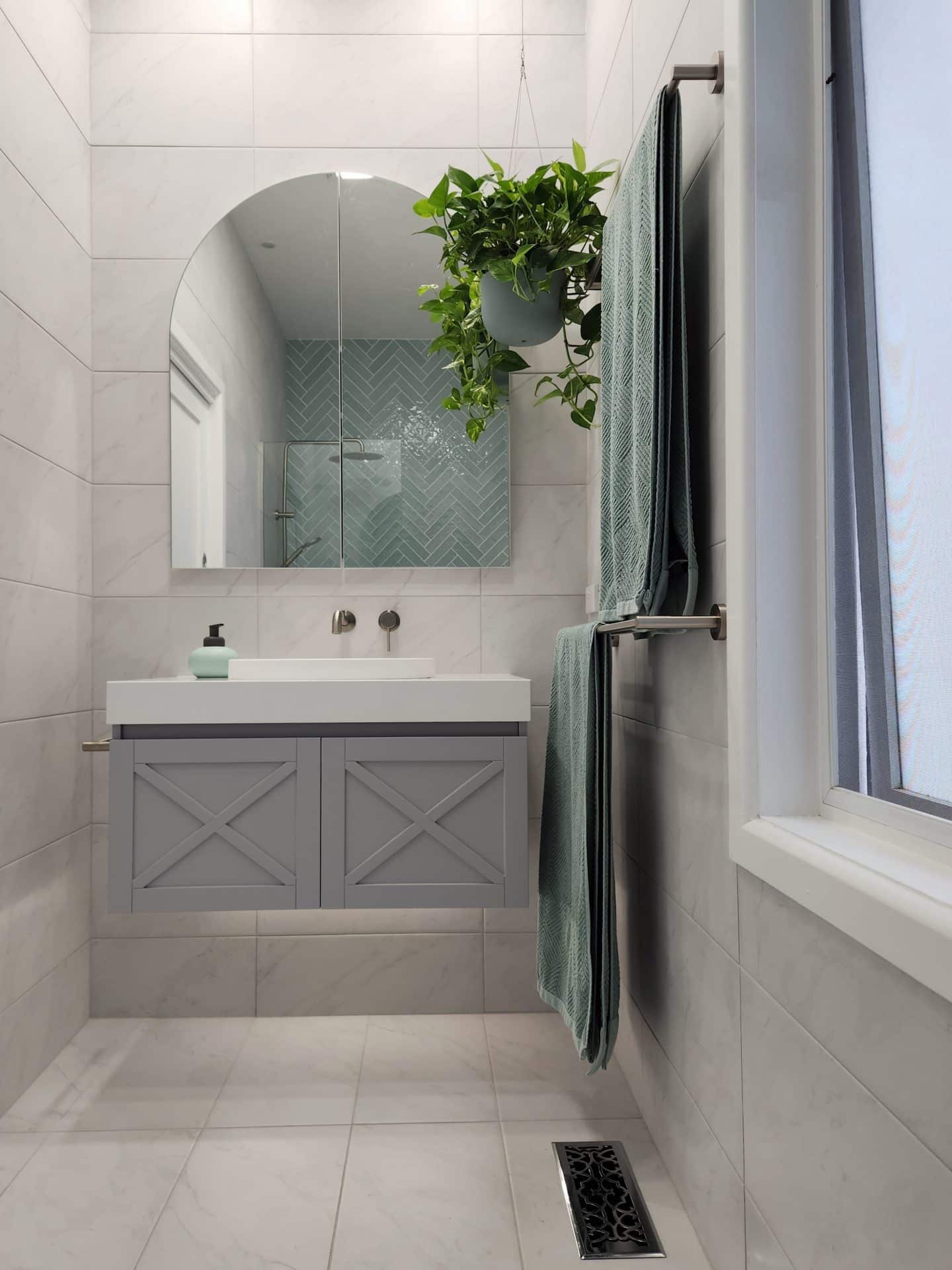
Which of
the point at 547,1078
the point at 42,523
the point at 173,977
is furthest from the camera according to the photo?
the point at 173,977

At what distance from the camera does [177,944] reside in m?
2.43

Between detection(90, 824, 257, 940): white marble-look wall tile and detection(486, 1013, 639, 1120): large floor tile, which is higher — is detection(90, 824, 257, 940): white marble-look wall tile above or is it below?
above

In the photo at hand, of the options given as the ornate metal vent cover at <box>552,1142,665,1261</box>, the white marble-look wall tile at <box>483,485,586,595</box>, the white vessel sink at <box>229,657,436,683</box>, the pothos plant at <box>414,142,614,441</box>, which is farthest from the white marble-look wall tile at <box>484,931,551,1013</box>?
the pothos plant at <box>414,142,614,441</box>

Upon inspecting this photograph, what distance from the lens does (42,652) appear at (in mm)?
2148

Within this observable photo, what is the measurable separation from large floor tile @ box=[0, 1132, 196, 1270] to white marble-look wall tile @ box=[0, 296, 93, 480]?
56.9 inches

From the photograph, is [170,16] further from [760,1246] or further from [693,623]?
[760,1246]

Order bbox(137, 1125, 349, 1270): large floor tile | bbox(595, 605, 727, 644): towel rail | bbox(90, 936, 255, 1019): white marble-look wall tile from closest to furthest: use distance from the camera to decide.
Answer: bbox(595, 605, 727, 644): towel rail
bbox(137, 1125, 349, 1270): large floor tile
bbox(90, 936, 255, 1019): white marble-look wall tile

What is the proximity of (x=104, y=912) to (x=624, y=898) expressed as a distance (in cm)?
138

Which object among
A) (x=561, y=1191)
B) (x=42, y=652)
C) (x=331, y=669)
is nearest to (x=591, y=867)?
(x=561, y=1191)

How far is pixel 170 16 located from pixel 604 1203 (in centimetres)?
297

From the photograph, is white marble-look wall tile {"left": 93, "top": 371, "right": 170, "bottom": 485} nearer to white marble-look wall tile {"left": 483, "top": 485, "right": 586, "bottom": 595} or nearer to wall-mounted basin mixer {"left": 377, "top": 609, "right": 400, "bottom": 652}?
wall-mounted basin mixer {"left": 377, "top": 609, "right": 400, "bottom": 652}

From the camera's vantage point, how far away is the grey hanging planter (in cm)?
195

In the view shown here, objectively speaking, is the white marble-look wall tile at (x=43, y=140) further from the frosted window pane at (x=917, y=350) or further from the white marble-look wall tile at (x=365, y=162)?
the frosted window pane at (x=917, y=350)

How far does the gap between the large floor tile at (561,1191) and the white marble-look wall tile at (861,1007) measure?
0.58 m
